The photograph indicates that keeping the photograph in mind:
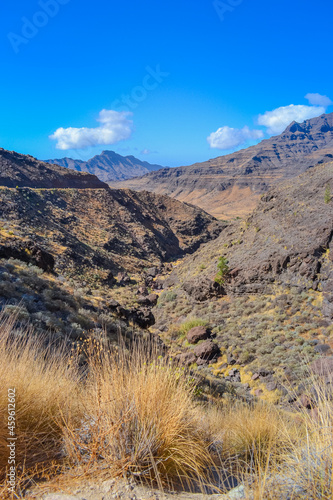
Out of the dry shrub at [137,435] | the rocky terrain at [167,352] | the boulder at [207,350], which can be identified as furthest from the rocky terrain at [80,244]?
the boulder at [207,350]

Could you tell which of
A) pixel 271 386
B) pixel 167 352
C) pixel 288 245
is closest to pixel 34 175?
pixel 288 245

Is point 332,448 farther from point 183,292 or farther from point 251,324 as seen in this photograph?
point 183,292

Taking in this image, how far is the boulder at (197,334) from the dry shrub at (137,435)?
42.4 feet

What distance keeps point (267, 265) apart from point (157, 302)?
9166mm

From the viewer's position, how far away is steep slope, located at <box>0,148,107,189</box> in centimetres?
4622

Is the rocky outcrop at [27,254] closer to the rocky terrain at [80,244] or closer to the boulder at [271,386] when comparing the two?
the rocky terrain at [80,244]

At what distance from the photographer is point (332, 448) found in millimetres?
1921

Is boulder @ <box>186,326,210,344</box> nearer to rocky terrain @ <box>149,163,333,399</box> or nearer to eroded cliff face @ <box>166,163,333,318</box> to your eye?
rocky terrain @ <box>149,163,333,399</box>

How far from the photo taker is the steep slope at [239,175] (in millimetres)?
111375

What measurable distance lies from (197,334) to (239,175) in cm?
11872

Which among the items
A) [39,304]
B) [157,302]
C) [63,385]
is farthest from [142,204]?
[63,385]

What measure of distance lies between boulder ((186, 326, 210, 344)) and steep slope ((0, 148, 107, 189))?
1578 inches

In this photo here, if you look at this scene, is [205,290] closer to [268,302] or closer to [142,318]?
[268,302]

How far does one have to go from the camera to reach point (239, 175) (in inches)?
4902
